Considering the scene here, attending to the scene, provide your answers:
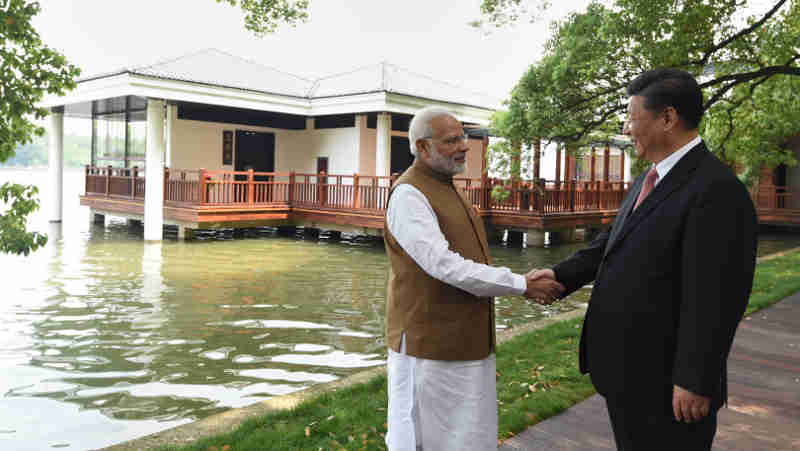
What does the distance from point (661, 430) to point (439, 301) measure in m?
0.93

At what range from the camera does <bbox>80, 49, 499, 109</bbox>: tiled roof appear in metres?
21.0

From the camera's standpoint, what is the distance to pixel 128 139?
24203 millimetres

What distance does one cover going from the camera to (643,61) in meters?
10.9

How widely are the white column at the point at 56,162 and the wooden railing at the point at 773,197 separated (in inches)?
1043

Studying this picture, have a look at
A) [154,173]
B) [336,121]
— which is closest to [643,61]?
[154,173]

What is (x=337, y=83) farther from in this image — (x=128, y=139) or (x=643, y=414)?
(x=643, y=414)

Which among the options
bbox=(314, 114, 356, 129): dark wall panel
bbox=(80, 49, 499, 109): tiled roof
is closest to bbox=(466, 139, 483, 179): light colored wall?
bbox=(80, 49, 499, 109): tiled roof

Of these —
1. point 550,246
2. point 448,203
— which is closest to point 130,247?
point 550,246

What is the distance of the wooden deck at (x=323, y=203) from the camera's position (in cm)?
1938

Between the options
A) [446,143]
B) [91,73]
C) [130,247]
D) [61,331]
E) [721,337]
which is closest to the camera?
[721,337]

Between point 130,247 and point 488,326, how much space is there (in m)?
16.7

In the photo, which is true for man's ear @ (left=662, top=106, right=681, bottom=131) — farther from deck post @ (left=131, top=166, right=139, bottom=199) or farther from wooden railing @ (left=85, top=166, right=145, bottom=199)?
deck post @ (left=131, top=166, right=139, bottom=199)

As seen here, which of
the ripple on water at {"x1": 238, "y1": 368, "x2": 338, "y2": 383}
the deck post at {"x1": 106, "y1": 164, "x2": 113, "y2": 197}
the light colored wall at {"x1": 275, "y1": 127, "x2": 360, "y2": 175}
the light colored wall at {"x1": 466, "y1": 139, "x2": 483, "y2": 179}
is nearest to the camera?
the ripple on water at {"x1": 238, "y1": 368, "x2": 338, "y2": 383}

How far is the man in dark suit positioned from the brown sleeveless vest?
1.50ft
